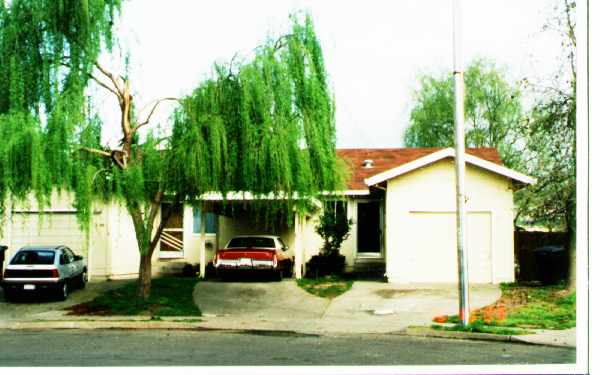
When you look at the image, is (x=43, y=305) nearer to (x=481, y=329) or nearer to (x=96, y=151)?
(x=96, y=151)

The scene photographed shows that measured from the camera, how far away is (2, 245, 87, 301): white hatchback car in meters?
18.3

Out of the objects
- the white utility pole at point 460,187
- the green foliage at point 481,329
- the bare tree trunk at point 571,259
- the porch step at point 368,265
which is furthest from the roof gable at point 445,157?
the green foliage at point 481,329

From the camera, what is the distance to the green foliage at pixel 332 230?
23.5 m

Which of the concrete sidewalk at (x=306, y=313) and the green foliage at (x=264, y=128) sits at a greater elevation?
the green foliage at (x=264, y=128)

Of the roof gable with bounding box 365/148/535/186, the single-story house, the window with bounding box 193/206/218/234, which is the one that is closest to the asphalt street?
the single-story house

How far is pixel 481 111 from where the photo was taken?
3519cm

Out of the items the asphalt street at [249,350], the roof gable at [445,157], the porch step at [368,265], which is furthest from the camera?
the porch step at [368,265]

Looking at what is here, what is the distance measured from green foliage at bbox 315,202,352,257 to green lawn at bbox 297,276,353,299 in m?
1.24

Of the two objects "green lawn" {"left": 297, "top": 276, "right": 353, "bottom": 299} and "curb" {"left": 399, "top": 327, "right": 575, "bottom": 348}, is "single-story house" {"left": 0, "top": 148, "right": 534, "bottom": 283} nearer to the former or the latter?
"green lawn" {"left": 297, "top": 276, "right": 353, "bottom": 299}

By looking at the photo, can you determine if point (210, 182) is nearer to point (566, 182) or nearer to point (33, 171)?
point (33, 171)

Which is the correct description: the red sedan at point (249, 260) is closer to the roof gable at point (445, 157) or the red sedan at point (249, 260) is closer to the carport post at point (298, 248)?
the carport post at point (298, 248)

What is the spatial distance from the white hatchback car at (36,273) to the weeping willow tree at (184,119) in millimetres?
4039

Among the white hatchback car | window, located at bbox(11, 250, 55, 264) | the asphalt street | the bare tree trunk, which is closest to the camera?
the asphalt street
